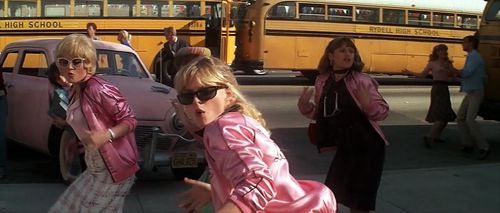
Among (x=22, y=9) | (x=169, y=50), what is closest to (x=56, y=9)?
(x=22, y=9)

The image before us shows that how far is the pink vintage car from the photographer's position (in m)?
6.38

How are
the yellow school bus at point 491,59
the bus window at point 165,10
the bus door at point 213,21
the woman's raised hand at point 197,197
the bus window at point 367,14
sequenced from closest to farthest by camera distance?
the woman's raised hand at point 197,197, the yellow school bus at point 491,59, the bus window at point 165,10, the bus door at point 213,21, the bus window at point 367,14

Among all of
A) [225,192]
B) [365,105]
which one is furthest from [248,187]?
[365,105]

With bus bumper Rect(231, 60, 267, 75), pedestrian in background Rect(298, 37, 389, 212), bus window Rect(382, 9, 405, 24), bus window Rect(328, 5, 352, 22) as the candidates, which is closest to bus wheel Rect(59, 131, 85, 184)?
pedestrian in background Rect(298, 37, 389, 212)

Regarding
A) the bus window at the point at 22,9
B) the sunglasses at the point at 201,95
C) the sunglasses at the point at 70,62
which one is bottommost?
the sunglasses at the point at 201,95

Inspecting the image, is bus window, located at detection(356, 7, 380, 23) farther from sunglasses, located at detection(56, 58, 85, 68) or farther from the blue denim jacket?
sunglasses, located at detection(56, 58, 85, 68)

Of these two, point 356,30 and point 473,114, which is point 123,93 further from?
point 356,30

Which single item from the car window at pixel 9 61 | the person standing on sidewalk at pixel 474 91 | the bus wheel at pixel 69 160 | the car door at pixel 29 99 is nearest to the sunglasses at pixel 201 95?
the bus wheel at pixel 69 160

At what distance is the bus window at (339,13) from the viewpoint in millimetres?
20500

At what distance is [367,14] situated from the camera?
2092 centimetres

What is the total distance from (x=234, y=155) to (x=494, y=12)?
9360mm

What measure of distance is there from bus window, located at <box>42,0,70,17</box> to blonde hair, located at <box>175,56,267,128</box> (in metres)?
17.0

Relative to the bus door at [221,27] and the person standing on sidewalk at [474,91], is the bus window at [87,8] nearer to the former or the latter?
the bus door at [221,27]

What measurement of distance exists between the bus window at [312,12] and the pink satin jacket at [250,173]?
18.0m
